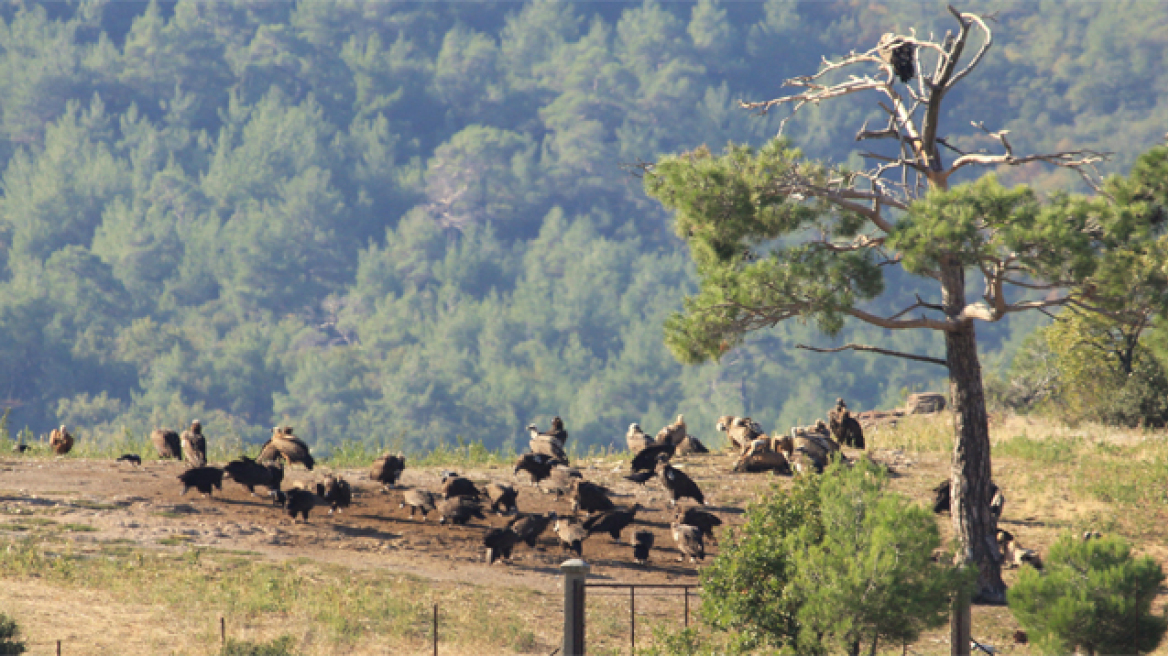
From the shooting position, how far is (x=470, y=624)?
15.6 meters

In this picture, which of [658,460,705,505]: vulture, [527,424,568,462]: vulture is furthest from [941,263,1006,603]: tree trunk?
[527,424,568,462]: vulture

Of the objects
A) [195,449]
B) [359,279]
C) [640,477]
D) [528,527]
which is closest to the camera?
[528,527]

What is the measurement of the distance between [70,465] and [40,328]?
140m

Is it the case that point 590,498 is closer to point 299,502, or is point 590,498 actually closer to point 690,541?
point 690,541

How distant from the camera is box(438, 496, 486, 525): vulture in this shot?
20328 millimetres

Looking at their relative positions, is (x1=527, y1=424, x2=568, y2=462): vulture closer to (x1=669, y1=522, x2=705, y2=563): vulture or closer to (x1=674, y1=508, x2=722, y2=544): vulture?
(x1=674, y1=508, x2=722, y2=544): vulture

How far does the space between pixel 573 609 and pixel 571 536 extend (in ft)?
19.0

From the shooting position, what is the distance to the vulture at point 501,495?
68.5 ft

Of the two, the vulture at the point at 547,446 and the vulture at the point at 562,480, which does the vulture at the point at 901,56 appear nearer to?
the vulture at the point at 562,480

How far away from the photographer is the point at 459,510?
20312mm

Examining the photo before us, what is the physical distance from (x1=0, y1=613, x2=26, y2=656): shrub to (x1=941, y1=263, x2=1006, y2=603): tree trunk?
12.9 meters

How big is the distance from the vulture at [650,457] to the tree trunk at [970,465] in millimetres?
6946

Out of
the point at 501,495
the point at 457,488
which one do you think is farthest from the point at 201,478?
the point at 501,495

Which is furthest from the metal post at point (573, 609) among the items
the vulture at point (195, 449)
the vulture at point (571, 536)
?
the vulture at point (195, 449)
